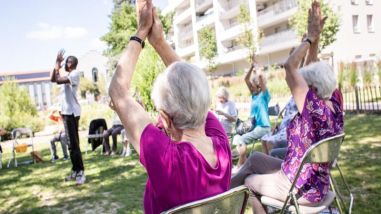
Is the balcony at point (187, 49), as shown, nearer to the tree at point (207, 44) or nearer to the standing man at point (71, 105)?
the tree at point (207, 44)

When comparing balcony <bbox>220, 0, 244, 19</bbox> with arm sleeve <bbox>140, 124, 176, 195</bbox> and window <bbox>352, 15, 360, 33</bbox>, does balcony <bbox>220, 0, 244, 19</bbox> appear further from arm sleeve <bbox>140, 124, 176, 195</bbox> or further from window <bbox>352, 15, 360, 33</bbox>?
arm sleeve <bbox>140, 124, 176, 195</bbox>

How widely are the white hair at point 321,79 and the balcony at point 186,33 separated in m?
43.9

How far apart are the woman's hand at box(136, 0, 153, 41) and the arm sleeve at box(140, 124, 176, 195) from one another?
2.17ft

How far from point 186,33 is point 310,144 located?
45142 millimetres

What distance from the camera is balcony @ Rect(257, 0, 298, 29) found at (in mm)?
27844

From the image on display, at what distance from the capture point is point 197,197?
141 cm

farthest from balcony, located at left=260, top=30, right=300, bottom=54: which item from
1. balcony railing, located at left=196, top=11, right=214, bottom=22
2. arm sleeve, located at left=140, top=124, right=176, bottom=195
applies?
arm sleeve, located at left=140, top=124, right=176, bottom=195

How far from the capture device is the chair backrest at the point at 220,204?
4.18 ft

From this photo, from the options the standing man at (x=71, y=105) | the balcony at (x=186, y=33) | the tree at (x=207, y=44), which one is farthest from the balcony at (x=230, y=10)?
the standing man at (x=71, y=105)

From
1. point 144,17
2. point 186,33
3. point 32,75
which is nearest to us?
point 144,17

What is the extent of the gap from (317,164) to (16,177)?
6.39m

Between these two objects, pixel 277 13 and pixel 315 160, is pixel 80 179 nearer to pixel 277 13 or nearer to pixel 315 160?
pixel 315 160

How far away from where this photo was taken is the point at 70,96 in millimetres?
5270

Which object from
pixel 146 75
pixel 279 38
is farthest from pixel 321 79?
pixel 279 38
